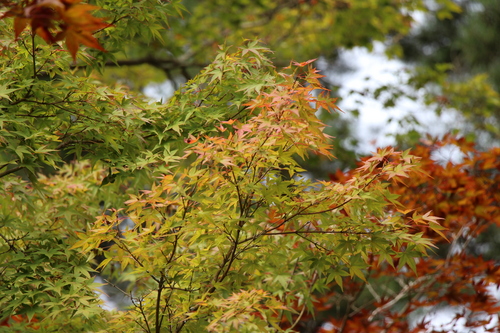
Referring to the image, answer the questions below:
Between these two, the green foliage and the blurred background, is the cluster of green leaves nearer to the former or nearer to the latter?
the green foliage

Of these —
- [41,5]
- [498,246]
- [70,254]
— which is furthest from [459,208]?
[498,246]

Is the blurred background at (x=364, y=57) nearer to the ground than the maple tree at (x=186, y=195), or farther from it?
nearer to the ground

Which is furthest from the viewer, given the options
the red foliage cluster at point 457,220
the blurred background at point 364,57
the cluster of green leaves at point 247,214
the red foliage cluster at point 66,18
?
the blurred background at point 364,57

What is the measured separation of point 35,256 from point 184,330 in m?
0.80

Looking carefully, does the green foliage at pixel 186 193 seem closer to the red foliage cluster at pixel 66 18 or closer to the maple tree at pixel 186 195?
the maple tree at pixel 186 195

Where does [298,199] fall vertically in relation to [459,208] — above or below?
above

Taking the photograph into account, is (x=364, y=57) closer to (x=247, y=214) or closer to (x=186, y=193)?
(x=186, y=193)

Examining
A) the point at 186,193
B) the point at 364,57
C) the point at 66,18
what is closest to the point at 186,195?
the point at 186,193

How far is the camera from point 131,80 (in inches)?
368

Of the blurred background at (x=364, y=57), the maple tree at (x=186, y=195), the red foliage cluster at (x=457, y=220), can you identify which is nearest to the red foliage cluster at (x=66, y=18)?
the maple tree at (x=186, y=195)

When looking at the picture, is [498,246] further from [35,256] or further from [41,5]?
[41,5]

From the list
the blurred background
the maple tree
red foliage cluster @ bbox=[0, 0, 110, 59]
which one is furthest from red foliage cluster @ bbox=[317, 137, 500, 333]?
red foliage cluster @ bbox=[0, 0, 110, 59]

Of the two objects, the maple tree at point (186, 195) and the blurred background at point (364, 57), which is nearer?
the maple tree at point (186, 195)

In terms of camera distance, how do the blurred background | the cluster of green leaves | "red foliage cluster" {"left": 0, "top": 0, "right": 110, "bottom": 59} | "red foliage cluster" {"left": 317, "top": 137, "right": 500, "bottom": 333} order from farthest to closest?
1. the blurred background
2. "red foliage cluster" {"left": 317, "top": 137, "right": 500, "bottom": 333}
3. the cluster of green leaves
4. "red foliage cluster" {"left": 0, "top": 0, "right": 110, "bottom": 59}
